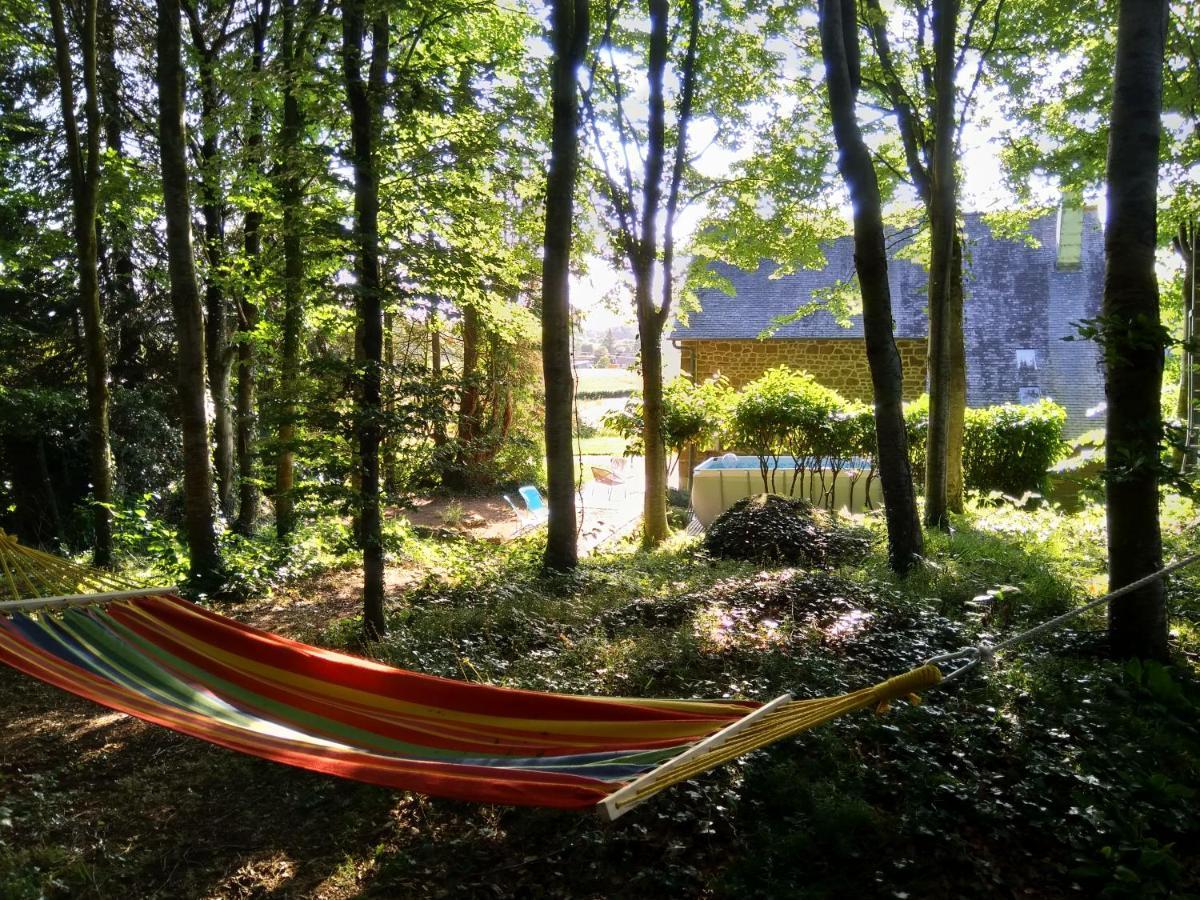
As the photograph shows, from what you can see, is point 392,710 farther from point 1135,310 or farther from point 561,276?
point 561,276

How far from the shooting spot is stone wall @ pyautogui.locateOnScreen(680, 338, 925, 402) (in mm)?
13938

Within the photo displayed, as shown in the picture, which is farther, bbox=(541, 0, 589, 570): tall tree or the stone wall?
the stone wall

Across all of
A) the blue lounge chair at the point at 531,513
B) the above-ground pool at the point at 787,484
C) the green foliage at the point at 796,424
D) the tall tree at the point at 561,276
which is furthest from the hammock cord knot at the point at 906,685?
the blue lounge chair at the point at 531,513

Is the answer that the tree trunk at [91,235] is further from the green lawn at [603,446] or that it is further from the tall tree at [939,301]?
the green lawn at [603,446]

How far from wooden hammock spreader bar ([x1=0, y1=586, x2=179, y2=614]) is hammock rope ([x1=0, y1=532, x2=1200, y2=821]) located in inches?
0.4

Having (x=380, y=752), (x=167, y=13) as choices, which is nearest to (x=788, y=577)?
(x=380, y=752)

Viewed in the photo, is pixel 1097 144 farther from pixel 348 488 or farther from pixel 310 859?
pixel 310 859

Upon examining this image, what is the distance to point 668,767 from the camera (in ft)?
5.44

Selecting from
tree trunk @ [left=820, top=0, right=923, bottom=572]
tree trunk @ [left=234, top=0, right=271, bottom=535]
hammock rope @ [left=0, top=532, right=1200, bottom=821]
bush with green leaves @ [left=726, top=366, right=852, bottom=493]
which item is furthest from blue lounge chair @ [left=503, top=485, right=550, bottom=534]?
hammock rope @ [left=0, top=532, right=1200, bottom=821]

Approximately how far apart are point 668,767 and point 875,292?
365 cm

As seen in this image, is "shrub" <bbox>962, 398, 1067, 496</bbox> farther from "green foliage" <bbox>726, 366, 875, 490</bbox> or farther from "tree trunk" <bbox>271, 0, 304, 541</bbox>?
"tree trunk" <bbox>271, 0, 304, 541</bbox>

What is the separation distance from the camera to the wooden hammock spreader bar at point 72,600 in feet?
10.3

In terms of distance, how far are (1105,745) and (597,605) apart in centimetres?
250

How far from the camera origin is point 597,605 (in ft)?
14.2
